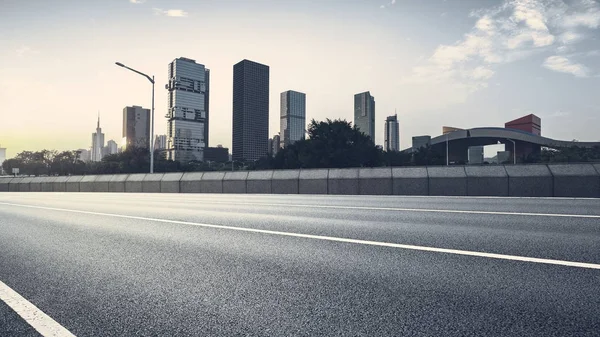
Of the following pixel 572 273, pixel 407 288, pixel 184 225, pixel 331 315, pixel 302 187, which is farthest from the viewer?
pixel 302 187

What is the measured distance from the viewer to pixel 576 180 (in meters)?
13.7

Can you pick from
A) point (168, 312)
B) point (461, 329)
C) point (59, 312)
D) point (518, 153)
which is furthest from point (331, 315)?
point (518, 153)

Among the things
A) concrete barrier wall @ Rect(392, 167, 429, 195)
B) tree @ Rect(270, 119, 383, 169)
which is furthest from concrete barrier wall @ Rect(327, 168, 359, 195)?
tree @ Rect(270, 119, 383, 169)

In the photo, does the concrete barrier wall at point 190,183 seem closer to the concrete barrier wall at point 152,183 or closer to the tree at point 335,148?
the concrete barrier wall at point 152,183

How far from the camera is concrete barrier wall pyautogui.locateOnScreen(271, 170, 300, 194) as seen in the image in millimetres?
19938

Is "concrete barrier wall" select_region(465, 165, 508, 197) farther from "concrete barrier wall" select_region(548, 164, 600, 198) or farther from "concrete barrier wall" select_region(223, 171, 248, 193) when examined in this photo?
"concrete barrier wall" select_region(223, 171, 248, 193)

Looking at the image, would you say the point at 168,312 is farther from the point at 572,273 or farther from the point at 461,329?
the point at 572,273

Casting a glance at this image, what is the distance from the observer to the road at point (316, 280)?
103 inches

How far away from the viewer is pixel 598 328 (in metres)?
2.43

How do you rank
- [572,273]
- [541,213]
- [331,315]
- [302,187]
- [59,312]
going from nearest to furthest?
[331,315] → [59,312] → [572,273] → [541,213] → [302,187]

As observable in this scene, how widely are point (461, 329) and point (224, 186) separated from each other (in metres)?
21.1

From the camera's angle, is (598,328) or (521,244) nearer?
(598,328)

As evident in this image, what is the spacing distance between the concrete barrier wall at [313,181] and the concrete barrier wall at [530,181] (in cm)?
836

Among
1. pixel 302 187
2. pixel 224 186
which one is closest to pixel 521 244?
pixel 302 187
